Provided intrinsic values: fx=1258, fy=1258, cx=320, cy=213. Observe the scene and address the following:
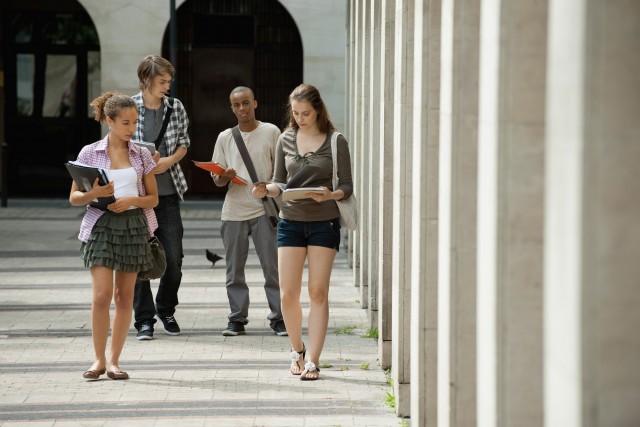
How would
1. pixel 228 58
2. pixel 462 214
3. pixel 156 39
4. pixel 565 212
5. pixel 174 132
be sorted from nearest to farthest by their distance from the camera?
pixel 565 212
pixel 462 214
pixel 174 132
pixel 156 39
pixel 228 58

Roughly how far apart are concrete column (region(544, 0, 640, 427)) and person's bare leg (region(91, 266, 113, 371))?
5219 millimetres

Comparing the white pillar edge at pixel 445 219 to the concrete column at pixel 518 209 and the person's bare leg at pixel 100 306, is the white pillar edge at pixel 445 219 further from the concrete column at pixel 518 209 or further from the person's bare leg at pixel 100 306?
the person's bare leg at pixel 100 306

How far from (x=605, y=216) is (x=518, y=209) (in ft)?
3.11

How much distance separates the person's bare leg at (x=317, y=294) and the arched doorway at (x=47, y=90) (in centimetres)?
1611

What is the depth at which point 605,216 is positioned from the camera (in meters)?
2.95

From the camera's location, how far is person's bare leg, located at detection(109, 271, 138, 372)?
8.01 m

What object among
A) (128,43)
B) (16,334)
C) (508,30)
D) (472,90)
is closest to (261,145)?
(16,334)

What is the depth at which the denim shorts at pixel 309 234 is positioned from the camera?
809 centimetres

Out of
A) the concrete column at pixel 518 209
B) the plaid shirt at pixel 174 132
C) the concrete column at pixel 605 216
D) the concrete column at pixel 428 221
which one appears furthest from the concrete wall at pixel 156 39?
the concrete column at pixel 605 216

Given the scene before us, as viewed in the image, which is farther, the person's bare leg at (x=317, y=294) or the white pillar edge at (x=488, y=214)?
the person's bare leg at (x=317, y=294)

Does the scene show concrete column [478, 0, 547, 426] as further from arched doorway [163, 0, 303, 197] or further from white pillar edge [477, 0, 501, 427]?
arched doorway [163, 0, 303, 197]

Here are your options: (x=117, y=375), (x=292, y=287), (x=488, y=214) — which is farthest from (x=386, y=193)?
(x=488, y=214)

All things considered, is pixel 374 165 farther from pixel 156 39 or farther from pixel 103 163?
pixel 156 39

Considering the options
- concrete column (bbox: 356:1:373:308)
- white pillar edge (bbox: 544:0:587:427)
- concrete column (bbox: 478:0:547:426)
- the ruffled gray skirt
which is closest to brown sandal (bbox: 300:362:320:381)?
the ruffled gray skirt
